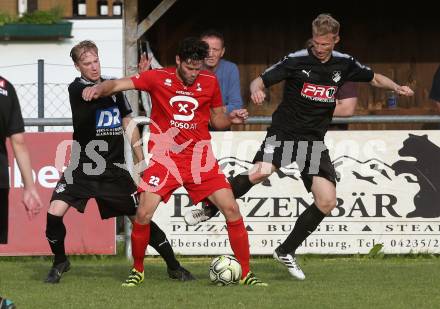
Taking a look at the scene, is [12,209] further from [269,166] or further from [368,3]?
[368,3]

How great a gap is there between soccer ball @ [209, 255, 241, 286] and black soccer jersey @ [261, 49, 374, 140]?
3.90 feet

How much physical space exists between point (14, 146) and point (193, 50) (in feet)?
7.22

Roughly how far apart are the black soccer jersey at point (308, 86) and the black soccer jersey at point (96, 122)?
1.26 metres

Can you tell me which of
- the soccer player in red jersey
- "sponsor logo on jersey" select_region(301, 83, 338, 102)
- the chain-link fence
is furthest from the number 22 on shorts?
the chain-link fence

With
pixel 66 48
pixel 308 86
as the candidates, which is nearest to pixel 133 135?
pixel 308 86

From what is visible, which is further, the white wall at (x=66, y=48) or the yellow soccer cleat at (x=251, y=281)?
the white wall at (x=66, y=48)

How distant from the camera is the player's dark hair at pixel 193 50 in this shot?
9031 millimetres

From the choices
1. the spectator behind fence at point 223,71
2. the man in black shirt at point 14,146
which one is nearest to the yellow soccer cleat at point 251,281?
the spectator behind fence at point 223,71

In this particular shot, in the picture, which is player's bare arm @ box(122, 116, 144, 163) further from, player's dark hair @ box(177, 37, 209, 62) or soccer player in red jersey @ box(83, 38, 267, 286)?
player's dark hair @ box(177, 37, 209, 62)

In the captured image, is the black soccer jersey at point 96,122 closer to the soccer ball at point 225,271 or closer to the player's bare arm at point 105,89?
the player's bare arm at point 105,89

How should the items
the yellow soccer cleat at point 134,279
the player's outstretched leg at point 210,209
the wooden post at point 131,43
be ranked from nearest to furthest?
the yellow soccer cleat at point 134,279
the player's outstretched leg at point 210,209
the wooden post at point 131,43

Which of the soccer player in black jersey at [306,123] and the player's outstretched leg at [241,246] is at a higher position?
the soccer player in black jersey at [306,123]

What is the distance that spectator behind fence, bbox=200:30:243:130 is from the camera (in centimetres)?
1148

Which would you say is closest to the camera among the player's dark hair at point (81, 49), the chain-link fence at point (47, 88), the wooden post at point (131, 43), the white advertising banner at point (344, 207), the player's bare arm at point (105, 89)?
the player's bare arm at point (105, 89)
